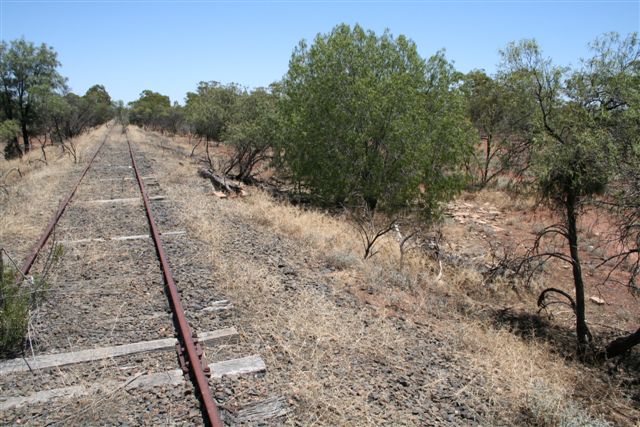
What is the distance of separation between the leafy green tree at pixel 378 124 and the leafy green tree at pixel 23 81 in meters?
28.6

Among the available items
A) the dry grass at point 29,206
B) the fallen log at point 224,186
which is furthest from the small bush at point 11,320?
the fallen log at point 224,186

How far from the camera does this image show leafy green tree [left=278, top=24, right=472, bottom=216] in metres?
16.1

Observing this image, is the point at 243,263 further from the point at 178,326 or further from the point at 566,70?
the point at 566,70

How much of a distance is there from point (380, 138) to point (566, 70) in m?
8.54

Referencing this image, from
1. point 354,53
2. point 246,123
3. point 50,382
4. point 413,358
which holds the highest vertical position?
point 354,53

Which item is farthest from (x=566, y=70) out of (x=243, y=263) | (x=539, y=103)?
(x=243, y=263)

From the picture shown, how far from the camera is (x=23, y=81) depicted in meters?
36.4

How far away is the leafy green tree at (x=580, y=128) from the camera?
22.8 feet

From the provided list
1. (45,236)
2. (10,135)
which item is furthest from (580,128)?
(10,135)

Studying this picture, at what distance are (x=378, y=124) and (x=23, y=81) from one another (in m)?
33.4

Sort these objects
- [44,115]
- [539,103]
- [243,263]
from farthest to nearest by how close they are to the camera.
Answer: [44,115] → [539,103] → [243,263]

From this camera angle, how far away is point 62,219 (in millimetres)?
10789

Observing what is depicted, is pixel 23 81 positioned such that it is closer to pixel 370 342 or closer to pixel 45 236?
pixel 45 236

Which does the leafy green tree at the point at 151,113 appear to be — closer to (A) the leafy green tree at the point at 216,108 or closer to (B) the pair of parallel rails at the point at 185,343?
(A) the leafy green tree at the point at 216,108
